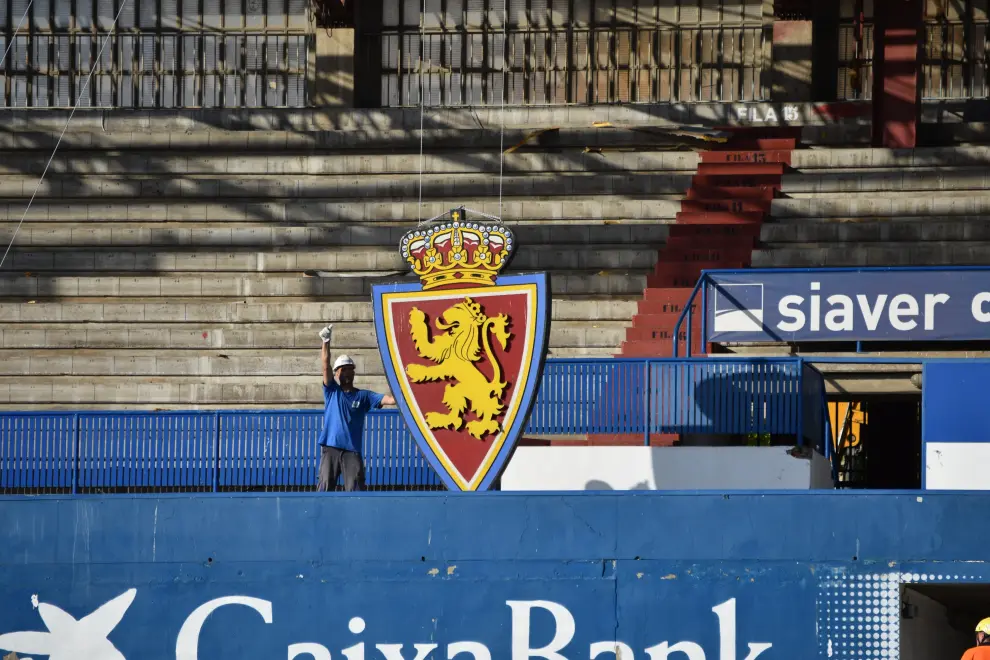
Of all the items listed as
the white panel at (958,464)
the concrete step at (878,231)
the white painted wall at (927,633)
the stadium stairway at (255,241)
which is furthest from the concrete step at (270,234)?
the white painted wall at (927,633)

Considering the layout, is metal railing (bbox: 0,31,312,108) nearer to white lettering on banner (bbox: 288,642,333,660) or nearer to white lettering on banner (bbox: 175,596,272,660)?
white lettering on banner (bbox: 175,596,272,660)

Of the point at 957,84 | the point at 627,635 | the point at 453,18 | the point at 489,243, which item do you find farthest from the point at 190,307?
the point at 957,84

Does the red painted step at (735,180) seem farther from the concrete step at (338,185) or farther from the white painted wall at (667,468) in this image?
the white painted wall at (667,468)

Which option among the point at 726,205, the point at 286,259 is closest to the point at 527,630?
the point at 286,259

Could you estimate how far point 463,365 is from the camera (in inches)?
464

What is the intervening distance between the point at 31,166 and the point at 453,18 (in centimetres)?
820

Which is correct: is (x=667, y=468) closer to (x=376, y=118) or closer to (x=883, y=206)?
(x=883, y=206)

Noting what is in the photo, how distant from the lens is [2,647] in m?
11.4

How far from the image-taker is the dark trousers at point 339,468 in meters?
12.2

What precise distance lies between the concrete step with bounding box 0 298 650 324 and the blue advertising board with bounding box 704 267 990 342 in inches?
230

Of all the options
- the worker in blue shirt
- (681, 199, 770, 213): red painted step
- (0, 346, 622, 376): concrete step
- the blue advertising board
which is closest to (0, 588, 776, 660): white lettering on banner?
the worker in blue shirt

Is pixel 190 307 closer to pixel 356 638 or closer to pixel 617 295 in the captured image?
pixel 617 295

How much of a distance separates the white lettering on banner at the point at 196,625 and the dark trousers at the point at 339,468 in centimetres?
129

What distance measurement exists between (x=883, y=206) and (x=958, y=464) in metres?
11.7
